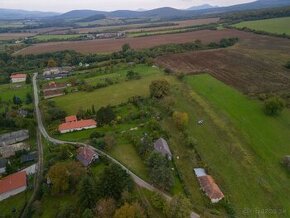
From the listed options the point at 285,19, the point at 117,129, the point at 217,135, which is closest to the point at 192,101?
the point at 217,135

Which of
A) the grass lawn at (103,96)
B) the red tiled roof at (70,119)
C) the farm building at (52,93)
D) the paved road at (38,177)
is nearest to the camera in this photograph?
the paved road at (38,177)

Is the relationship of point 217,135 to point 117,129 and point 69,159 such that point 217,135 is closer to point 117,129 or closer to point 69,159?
point 117,129

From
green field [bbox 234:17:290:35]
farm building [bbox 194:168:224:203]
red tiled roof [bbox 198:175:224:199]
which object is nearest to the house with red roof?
farm building [bbox 194:168:224:203]

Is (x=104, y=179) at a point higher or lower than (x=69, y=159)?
higher

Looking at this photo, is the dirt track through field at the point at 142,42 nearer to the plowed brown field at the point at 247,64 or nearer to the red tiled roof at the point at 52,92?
the plowed brown field at the point at 247,64

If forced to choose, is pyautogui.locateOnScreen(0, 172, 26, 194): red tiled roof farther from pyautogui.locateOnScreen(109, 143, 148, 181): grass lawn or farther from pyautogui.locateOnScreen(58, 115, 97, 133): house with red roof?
pyautogui.locateOnScreen(58, 115, 97, 133): house with red roof

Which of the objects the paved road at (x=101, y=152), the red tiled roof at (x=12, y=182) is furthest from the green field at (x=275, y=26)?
the red tiled roof at (x=12, y=182)

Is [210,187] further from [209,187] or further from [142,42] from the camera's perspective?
[142,42]

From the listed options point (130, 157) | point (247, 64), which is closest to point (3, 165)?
point (130, 157)
